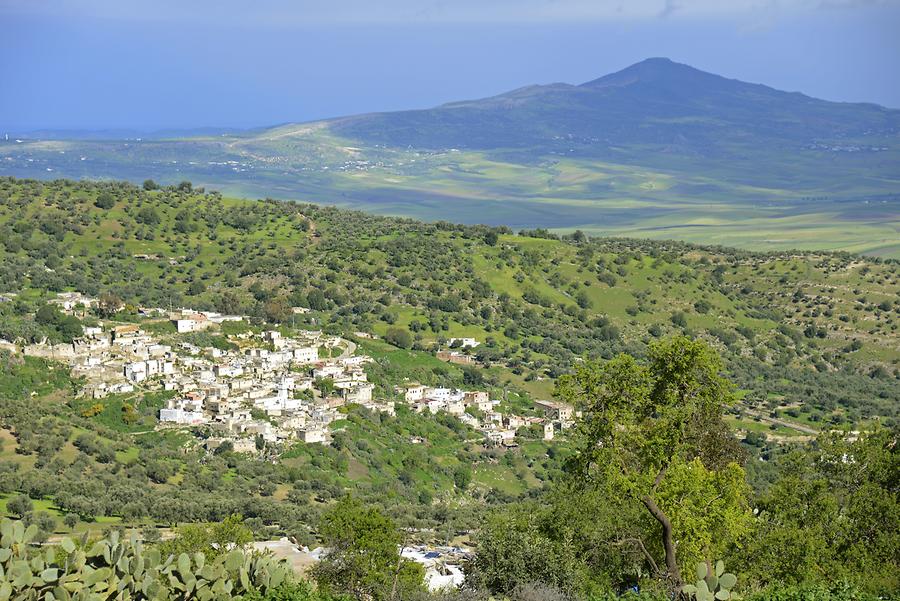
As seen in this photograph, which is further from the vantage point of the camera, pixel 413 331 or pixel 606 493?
pixel 413 331

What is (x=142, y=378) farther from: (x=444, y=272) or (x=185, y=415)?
(x=444, y=272)

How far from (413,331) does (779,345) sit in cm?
2509

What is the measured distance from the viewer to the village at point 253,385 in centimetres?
4225

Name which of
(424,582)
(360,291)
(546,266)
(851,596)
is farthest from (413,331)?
(851,596)

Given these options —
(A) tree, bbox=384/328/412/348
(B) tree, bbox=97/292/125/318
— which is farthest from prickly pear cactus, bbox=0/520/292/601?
(A) tree, bbox=384/328/412/348

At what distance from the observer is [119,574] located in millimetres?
16109

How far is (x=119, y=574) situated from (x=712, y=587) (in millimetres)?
7993

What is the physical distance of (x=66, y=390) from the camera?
4334cm

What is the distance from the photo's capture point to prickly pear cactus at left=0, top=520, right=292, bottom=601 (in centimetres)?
1524

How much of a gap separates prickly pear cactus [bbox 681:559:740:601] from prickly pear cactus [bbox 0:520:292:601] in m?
5.60

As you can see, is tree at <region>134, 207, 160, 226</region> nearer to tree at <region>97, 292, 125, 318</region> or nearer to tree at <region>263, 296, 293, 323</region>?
tree at <region>263, 296, 293, 323</region>

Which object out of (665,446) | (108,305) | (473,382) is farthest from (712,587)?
(108,305)

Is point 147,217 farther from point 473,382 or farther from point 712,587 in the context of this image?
point 712,587

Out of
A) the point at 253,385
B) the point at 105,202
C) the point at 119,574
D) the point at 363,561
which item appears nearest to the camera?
the point at 119,574
